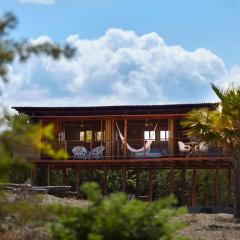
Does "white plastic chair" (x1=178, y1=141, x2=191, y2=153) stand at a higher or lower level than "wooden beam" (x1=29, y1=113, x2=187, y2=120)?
lower

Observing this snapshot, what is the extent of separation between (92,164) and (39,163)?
7.98 ft

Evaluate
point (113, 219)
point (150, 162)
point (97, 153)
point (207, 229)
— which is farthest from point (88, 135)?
point (113, 219)

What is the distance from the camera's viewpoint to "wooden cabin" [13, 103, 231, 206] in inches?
1126

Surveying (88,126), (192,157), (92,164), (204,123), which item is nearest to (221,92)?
(204,123)

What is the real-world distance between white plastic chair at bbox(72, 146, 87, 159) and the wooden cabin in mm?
45

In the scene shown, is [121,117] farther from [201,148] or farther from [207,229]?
[207,229]

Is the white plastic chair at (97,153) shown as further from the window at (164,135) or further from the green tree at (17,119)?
the green tree at (17,119)

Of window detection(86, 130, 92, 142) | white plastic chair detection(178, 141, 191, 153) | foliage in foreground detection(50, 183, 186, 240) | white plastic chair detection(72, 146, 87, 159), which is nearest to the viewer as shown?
foliage in foreground detection(50, 183, 186, 240)

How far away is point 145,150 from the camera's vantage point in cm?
2852

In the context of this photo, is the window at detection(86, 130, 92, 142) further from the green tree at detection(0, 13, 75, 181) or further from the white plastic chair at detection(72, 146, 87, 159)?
the green tree at detection(0, 13, 75, 181)

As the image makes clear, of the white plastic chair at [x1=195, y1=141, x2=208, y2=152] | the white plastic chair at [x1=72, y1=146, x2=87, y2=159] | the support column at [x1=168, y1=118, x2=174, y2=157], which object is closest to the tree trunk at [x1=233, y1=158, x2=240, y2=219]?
the white plastic chair at [x1=195, y1=141, x2=208, y2=152]

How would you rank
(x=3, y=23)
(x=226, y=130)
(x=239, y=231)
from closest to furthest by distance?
(x=3, y=23), (x=239, y=231), (x=226, y=130)

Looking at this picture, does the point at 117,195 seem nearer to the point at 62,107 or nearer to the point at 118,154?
the point at 118,154

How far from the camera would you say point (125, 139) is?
93.8 ft
